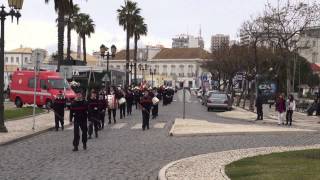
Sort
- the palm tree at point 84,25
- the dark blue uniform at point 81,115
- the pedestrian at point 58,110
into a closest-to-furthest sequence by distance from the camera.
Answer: the dark blue uniform at point 81,115 → the pedestrian at point 58,110 → the palm tree at point 84,25

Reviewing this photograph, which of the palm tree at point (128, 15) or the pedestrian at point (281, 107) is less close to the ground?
the palm tree at point (128, 15)

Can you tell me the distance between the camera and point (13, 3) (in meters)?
23.8

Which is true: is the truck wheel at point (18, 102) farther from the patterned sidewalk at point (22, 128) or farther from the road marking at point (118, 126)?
the road marking at point (118, 126)

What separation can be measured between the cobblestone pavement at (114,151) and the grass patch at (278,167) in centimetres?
183

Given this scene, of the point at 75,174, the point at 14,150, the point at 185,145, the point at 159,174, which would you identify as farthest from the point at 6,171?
the point at 185,145

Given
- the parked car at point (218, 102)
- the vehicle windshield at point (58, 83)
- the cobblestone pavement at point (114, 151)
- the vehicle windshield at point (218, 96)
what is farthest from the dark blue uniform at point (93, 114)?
the vehicle windshield at point (218, 96)

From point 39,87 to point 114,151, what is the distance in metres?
26.9

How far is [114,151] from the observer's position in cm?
1847

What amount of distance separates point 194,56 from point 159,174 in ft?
527

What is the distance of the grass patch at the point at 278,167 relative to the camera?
39.6ft

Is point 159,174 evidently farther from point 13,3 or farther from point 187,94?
point 187,94

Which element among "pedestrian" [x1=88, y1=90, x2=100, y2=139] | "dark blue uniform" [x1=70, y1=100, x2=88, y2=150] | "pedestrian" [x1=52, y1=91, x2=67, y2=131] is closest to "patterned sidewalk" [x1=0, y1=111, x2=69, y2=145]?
"pedestrian" [x1=52, y1=91, x2=67, y2=131]

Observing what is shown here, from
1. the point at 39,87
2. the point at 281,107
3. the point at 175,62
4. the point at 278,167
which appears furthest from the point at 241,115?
the point at 175,62

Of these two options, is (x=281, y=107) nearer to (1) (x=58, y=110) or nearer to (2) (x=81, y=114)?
(1) (x=58, y=110)
